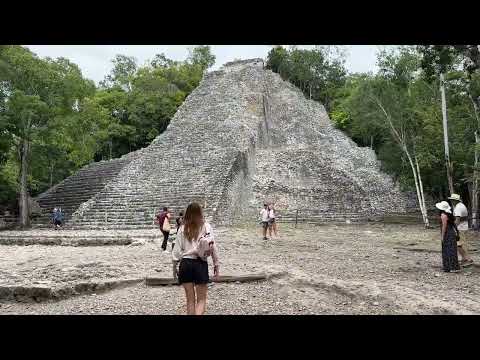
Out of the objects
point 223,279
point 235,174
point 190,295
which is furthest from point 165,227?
point 235,174

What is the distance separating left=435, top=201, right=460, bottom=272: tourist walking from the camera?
8328 mm

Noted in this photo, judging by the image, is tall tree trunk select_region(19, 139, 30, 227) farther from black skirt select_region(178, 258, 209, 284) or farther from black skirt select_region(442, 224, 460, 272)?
black skirt select_region(178, 258, 209, 284)

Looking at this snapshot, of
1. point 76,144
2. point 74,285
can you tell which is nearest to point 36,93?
point 76,144

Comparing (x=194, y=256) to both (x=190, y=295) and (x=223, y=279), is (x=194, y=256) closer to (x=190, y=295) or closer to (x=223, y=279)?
(x=190, y=295)

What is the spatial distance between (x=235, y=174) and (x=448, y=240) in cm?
1413

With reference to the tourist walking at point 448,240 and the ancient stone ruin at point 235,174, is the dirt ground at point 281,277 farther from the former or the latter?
the ancient stone ruin at point 235,174

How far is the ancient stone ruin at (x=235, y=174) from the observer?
68.7ft

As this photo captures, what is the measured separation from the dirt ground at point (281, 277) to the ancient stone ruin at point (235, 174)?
689 cm

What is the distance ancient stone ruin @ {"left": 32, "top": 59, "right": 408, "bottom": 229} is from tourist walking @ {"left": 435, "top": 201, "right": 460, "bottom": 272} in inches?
445

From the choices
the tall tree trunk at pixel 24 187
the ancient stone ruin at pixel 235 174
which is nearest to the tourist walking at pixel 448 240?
the ancient stone ruin at pixel 235 174

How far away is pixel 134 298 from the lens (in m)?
6.46

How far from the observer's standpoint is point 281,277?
7.71 metres

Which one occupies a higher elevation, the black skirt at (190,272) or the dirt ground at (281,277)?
the black skirt at (190,272)
